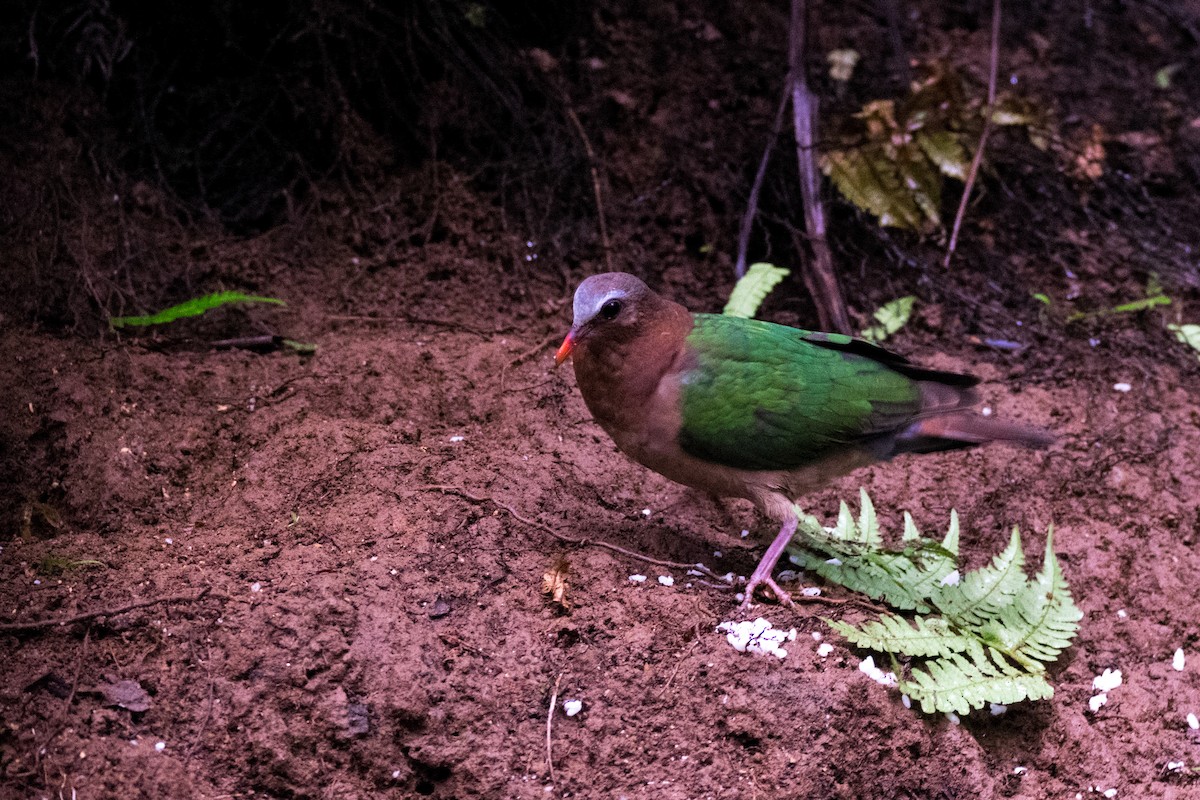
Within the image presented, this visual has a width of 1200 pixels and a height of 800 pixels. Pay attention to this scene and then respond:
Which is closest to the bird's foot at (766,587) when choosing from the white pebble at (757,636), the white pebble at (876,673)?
the white pebble at (757,636)

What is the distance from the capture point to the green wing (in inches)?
155

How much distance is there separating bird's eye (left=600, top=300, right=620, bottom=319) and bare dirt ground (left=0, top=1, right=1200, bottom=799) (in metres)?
0.84

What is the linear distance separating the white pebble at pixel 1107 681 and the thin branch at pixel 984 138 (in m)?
2.72

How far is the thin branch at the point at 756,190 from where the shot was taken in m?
5.82

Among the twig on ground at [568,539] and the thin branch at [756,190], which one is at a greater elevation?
the thin branch at [756,190]

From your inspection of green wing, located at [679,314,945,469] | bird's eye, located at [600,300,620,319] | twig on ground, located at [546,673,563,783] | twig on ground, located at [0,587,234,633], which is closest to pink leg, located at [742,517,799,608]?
green wing, located at [679,314,945,469]

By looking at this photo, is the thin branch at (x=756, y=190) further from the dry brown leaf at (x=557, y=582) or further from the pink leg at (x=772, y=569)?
the dry brown leaf at (x=557, y=582)

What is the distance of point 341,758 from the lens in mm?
→ 3150

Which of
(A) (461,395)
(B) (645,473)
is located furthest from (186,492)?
(B) (645,473)

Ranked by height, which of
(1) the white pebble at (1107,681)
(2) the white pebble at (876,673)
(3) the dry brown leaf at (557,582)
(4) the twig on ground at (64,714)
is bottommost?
(1) the white pebble at (1107,681)

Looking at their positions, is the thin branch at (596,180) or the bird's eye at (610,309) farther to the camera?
the thin branch at (596,180)

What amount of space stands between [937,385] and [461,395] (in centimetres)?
212

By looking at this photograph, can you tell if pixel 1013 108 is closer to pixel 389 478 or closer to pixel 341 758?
pixel 389 478

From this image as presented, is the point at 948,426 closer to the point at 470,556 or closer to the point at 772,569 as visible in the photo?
the point at 772,569
